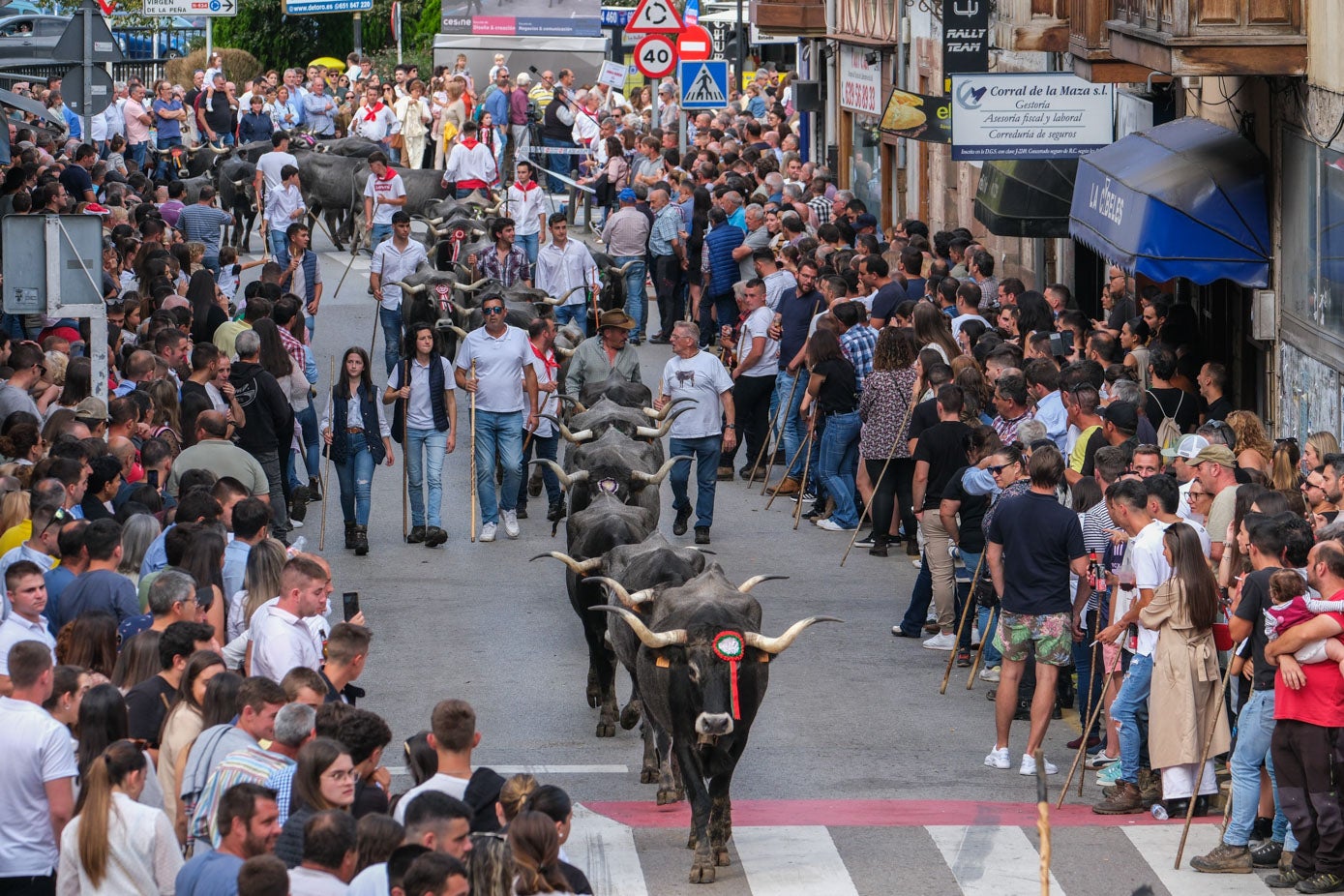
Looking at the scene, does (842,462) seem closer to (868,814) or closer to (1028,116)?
(1028,116)

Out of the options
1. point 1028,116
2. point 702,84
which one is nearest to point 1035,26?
point 1028,116

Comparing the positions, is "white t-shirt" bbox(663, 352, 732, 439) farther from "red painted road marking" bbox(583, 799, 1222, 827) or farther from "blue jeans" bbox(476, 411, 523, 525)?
"red painted road marking" bbox(583, 799, 1222, 827)

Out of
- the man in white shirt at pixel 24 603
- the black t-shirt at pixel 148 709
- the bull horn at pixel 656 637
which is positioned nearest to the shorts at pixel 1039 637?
the bull horn at pixel 656 637

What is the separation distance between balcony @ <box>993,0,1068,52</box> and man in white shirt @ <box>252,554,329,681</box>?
1429 centimetres

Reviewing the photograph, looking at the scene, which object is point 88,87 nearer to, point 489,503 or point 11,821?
point 489,503

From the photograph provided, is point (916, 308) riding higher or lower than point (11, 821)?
higher

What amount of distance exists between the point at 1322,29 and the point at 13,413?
9470 mm

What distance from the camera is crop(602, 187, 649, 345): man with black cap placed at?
82.4 ft

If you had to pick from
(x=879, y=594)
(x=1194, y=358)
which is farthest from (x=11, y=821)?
(x=1194, y=358)

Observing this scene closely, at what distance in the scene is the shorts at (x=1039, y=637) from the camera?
462 inches

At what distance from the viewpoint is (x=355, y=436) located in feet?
55.3

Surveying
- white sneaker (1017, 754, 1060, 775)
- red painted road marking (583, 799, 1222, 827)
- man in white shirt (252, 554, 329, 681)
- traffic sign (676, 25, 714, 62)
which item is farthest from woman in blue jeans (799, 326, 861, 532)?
traffic sign (676, 25, 714, 62)

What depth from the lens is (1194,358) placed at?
16734 mm

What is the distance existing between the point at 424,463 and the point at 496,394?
985 mm
